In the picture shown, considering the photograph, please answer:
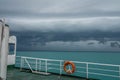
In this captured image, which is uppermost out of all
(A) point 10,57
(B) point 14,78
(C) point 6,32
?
(C) point 6,32

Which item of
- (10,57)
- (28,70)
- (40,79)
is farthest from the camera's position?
(10,57)

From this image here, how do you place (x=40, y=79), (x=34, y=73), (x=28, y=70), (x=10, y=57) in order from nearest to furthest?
(x=40, y=79)
(x=34, y=73)
(x=28, y=70)
(x=10, y=57)

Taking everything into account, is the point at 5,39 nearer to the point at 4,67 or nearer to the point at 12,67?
the point at 4,67

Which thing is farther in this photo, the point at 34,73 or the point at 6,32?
the point at 34,73

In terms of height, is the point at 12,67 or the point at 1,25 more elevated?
the point at 1,25

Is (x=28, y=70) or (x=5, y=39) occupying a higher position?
(x=5, y=39)

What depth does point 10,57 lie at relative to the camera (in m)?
14.2

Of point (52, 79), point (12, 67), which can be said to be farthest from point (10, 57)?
point (52, 79)

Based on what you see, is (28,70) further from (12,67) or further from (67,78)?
(67,78)

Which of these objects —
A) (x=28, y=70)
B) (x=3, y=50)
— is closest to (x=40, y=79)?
(x=28, y=70)

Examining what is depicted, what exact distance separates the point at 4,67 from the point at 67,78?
5938 mm

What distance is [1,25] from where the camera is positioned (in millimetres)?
4516

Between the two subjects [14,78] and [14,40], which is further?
[14,40]

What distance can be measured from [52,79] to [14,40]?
223 inches
